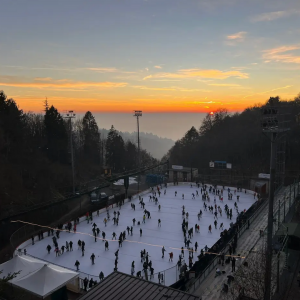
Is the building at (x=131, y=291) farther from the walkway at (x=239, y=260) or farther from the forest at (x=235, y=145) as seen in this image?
the forest at (x=235, y=145)

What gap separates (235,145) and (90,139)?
99.4ft

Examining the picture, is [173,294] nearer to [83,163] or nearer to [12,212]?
[12,212]

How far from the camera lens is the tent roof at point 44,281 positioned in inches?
424

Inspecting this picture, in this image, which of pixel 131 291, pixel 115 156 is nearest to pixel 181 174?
pixel 115 156

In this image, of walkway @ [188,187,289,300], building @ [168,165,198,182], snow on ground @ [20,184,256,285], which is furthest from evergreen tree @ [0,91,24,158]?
walkway @ [188,187,289,300]

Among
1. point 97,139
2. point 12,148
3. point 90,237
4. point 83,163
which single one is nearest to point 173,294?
point 90,237

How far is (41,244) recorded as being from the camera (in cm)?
1928

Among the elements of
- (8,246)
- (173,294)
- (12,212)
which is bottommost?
(8,246)

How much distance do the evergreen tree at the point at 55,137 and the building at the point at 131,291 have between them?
36.8m

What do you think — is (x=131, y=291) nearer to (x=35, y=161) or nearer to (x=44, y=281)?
(x=44, y=281)

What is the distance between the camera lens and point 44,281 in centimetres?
1099

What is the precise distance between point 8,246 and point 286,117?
20780 millimetres

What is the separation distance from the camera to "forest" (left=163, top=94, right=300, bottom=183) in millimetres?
48688

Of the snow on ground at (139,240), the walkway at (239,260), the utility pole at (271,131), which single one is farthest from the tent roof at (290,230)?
the utility pole at (271,131)
